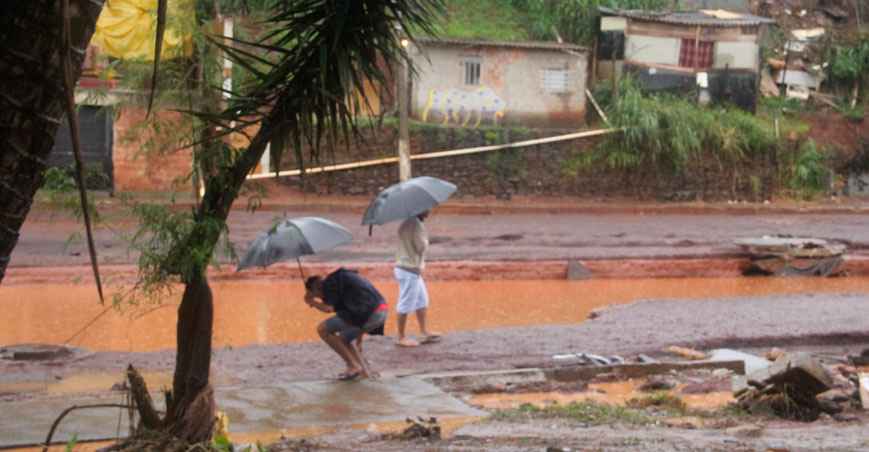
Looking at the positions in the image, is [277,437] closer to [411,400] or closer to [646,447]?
[411,400]

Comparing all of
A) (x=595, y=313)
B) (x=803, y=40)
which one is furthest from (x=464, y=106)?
(x=595, y=313)

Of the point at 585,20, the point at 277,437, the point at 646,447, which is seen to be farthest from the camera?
the point at 585,20

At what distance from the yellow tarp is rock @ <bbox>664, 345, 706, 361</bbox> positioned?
19.4 ft

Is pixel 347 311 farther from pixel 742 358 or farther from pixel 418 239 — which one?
pixel 742 358

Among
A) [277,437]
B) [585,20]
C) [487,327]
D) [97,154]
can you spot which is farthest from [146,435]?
[585,20]

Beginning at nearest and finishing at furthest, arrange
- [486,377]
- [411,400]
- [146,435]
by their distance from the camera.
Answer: [146,435]
[411,400]
[486,377]

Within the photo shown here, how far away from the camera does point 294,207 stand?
91.7ft

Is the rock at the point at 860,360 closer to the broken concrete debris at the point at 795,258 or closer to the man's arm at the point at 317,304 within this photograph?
the man's arm at the point at 317,304

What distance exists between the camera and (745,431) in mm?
9297

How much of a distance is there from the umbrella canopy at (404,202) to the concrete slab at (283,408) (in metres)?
2.26

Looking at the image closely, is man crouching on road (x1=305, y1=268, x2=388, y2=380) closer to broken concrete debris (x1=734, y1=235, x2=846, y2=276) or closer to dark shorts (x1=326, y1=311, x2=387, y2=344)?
dark shorts (x1=326, y1=311, x2=387, y2=344)

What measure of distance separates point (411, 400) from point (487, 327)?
4983mm

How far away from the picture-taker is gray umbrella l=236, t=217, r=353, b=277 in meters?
11.3

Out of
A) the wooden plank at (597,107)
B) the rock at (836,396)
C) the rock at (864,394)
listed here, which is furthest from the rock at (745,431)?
the wooden plank at (597,107)
